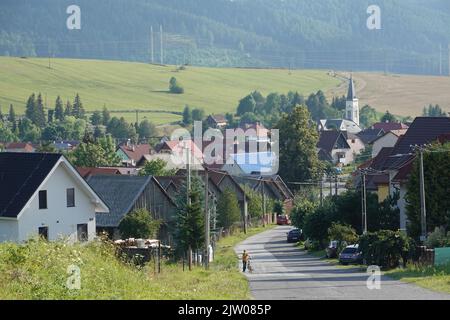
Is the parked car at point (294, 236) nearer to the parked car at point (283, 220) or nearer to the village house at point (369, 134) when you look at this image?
the parked car at point (283, 220)

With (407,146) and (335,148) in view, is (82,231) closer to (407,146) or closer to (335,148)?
(407,146)

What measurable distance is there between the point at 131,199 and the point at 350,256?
1545 cm

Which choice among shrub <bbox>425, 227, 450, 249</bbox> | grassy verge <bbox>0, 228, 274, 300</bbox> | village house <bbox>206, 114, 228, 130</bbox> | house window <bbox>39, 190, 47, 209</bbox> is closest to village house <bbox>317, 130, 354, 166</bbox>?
village house <bbox>206, 114, 228, 130</bbox>

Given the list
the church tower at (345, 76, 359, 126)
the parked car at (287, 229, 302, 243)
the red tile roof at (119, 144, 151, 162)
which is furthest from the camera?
the church tower at (345, 76, 359, 126)

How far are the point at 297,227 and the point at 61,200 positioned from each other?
2189 centimetres

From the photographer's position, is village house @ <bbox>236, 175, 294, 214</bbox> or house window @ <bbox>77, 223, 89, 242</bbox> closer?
house window @ <bbox>77, 223, 89, 242</bbox>

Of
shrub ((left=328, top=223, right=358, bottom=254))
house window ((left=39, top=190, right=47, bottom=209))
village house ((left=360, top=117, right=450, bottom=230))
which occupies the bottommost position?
shrub ((left=328, top=223, right=358, bottom=254))

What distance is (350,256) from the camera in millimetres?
35875

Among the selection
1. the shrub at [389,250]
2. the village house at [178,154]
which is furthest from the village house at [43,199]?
the village house at [178,154]

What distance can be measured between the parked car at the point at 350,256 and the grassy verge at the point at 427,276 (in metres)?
6.01

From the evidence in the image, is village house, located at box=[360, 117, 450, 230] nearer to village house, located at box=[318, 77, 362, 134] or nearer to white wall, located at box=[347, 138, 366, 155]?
white wall, located at box=[347, 138, 366, 155]

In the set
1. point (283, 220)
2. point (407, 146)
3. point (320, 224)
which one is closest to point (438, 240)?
point (320, 224)

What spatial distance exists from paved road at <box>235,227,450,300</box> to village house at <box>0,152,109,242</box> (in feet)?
22.7

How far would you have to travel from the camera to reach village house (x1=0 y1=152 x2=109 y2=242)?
3638 centimetres
